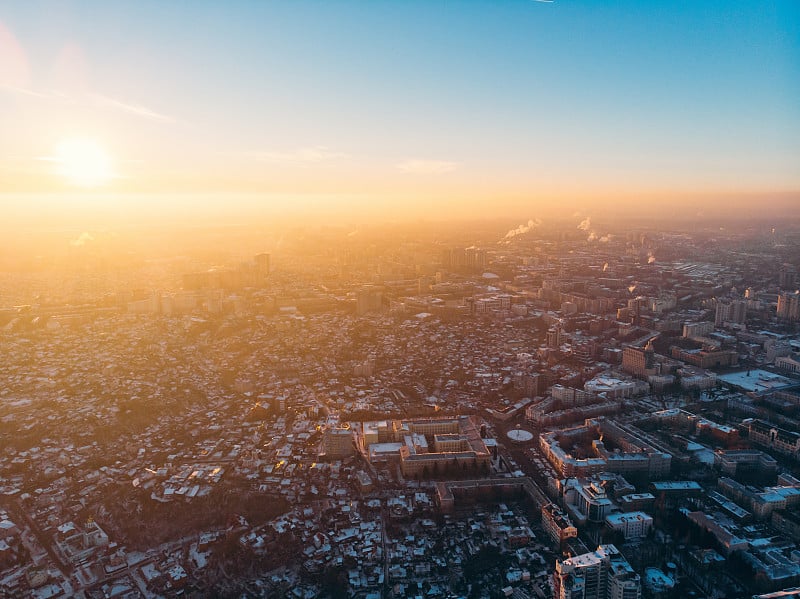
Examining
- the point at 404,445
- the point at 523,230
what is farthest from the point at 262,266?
the point at 523,230

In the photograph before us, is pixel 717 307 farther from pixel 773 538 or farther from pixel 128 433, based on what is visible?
pixel 128 433

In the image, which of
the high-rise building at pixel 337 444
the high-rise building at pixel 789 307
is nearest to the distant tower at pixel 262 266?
the high-rise building at pixel 337 444

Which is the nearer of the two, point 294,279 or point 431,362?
point 431,362

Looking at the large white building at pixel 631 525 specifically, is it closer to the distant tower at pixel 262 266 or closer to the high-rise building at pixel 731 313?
the high-rise building at pixel 731 313

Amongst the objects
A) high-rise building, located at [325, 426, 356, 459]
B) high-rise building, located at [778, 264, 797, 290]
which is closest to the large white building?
high-rise building, located at [325, 426, 356, 459]

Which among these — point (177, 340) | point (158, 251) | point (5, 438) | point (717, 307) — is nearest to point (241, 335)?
point (177, 340)

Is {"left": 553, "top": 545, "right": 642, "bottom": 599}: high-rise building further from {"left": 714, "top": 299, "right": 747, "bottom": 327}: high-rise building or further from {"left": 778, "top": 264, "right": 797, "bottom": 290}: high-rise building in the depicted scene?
{"left": 778, "top": 264, "right": 797, "bottom": 290}: high-rise building
